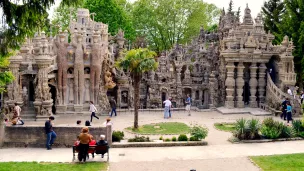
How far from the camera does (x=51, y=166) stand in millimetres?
15773

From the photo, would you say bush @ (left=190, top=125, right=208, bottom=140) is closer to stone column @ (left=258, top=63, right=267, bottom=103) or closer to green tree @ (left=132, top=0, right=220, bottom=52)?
stone column @ (left=258, top=63, right=267, bottom=103)

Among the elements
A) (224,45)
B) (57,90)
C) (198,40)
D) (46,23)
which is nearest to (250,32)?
(224,45)

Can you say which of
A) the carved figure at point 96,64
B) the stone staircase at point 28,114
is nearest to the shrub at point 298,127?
the carved figure at point 96,64

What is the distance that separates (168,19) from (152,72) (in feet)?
78.4

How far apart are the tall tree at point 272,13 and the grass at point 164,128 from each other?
2857 centimetres

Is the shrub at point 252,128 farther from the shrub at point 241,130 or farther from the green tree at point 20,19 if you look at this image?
the green tree at point 20,19

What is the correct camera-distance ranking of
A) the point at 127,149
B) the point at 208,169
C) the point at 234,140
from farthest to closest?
the point at 234,140
the point at 127,149
the point at 208,169

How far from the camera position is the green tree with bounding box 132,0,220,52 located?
55.6 meters

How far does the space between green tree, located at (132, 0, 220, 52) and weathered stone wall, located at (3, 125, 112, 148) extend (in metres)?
37.0

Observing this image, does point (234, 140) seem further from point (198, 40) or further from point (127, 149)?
point (198, 40)

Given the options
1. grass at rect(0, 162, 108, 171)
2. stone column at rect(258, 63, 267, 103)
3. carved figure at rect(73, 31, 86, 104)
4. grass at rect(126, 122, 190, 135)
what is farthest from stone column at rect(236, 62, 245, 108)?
grass at rect(0, 162, 108, 171)

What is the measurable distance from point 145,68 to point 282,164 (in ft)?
33.8

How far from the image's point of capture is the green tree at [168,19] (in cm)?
5562

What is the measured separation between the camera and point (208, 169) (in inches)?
627
